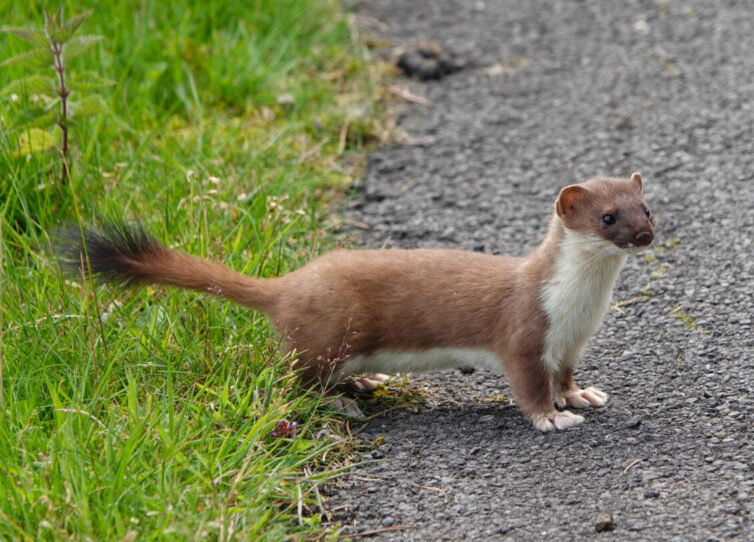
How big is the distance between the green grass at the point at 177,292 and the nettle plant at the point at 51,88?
0.08 metres

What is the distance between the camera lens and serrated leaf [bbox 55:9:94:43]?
4633 mm

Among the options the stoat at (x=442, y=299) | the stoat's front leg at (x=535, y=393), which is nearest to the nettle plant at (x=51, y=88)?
the stoat at (x=442, y=299)

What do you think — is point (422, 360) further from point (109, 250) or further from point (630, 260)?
point (630, 260)

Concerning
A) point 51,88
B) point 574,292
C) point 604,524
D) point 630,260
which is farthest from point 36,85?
point 604,524

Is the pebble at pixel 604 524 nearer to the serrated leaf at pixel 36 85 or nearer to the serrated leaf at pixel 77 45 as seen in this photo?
the serrated leaf at pixel 77 45

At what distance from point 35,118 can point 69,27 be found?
2.07ft

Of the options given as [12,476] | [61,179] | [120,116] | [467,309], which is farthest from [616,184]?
[120,116]

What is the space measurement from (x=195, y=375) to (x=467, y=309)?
1.07 metres

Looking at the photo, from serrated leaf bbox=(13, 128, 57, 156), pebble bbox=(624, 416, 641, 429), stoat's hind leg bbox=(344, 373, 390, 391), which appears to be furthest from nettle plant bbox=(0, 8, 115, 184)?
pebble bbox=(624, 416, 641, 429)

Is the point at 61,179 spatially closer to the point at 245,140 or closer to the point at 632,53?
the point at 245,140

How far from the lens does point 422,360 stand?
4066 mm

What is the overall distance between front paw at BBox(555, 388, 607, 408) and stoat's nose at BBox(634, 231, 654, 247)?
66 centimetres

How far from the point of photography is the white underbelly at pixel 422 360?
4059mm

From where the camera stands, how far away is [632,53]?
24.5ft
